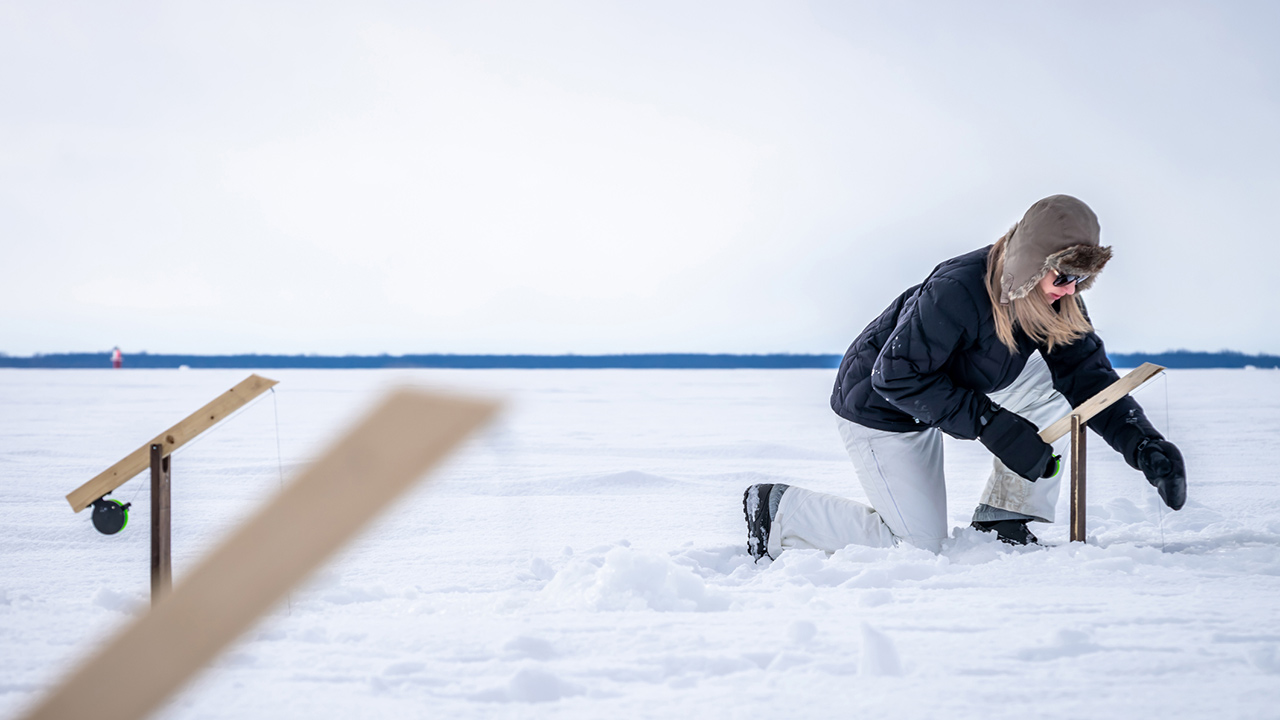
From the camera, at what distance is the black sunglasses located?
2441mm

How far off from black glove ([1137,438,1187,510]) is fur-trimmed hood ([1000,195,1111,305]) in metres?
0.77

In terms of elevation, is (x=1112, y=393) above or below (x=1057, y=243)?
below

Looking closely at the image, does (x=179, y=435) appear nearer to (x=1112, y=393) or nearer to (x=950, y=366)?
(x=950, y=366)

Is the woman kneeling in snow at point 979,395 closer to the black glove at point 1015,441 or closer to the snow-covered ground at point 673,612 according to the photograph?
the black glove at point 1015,441

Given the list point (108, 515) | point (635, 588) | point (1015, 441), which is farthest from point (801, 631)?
point (108, 515)

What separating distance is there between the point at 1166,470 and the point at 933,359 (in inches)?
37.3

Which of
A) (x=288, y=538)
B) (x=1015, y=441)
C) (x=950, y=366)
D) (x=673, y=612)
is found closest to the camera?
(x=288, y=538)

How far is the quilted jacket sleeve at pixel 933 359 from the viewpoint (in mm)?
2643

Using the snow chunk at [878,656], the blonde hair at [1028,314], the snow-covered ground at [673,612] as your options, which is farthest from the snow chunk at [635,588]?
the blonde hair at [1028,314]

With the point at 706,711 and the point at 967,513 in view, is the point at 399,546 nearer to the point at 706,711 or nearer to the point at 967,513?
the point at 706,711

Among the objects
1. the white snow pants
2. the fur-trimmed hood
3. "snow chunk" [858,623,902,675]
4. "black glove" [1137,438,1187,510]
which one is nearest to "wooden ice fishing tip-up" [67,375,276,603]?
"snow chunk" [858,623,902,675]

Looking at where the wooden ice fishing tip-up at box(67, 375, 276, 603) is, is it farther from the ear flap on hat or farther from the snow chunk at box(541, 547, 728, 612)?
the ear flap on hat

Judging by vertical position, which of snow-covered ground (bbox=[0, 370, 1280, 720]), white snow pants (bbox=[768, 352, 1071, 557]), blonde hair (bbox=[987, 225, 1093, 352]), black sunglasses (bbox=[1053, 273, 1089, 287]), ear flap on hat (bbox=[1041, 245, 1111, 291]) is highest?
ear flap on hat (bbox=[1041, 245, 1111, 291])

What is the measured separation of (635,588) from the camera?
7.63 feet
